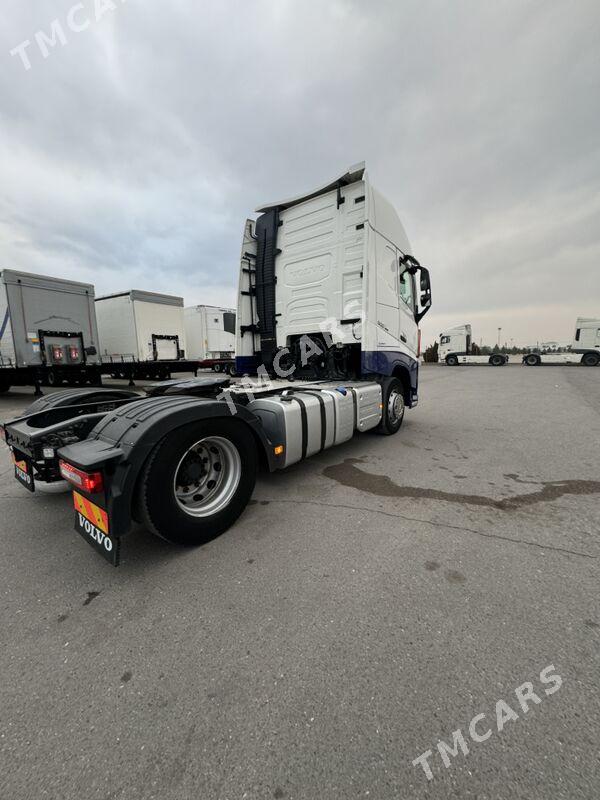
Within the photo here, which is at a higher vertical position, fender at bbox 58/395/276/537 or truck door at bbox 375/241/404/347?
truck door at bbox 375/241/404/347

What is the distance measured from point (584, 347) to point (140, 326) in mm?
33503

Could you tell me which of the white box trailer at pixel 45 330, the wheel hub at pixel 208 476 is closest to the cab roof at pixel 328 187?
the wheel hub at pixel 208 476

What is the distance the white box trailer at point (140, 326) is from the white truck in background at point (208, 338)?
2070 mm

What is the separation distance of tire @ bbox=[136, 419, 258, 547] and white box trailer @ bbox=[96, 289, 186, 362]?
12.4m

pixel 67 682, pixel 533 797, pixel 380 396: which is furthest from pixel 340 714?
pixel 380 396

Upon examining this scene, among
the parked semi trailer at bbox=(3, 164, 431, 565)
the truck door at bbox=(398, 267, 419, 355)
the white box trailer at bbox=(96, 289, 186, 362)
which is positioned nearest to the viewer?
the parked semi trailer at bbox=(3, 164, 431, 565)

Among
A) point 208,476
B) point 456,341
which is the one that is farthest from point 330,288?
point 456,341

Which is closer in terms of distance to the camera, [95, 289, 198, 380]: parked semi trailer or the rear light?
the rear light

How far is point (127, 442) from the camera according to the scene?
7.22ft

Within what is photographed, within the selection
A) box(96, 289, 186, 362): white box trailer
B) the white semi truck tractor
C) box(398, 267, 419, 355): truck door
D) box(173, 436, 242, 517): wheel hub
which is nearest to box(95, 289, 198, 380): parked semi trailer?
box(96, 289, 186, 362): white box trailer

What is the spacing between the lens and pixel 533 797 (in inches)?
42.5

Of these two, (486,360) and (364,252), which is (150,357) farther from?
(486,360)

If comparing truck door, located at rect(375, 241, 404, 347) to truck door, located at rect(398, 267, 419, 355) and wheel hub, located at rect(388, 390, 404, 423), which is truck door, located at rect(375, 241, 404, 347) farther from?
wheel hub, located at rect(388, 390, 404, 423)

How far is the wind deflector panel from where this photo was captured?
5391mm
